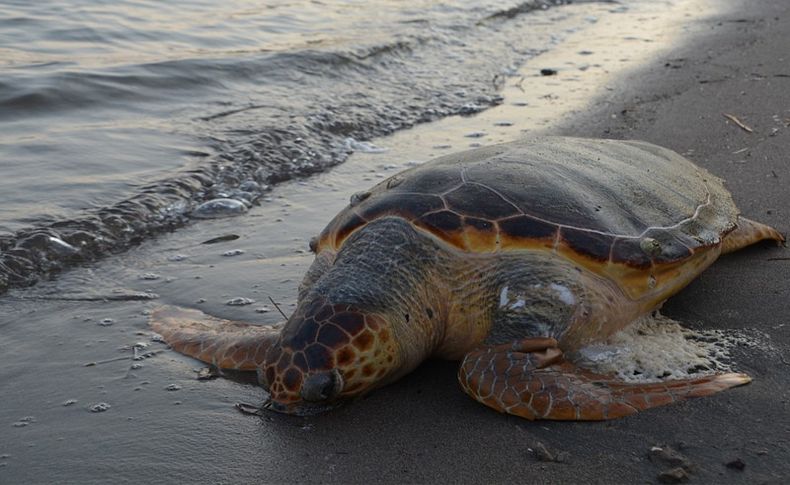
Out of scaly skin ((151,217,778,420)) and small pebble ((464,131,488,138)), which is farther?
small pebble ((464,131,488,138))

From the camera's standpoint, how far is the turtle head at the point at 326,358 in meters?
2.79

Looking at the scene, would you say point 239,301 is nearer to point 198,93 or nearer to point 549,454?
point 549,454

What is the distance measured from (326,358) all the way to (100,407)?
0.81 m

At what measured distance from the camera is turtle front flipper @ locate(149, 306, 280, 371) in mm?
3189

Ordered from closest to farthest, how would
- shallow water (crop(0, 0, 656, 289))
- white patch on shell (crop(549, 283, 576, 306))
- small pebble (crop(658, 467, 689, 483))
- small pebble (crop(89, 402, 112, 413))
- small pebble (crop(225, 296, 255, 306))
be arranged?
small pebble (crop(658, 467, 689, 483)) → small pebble (crop(89, 402, 112, 413)) → white patch on shell (crop(549, 283, 576, 306)) → small pebble (crop(225, 296, 255, 306)) → shallow water (crop(0, 0, 656, 289))

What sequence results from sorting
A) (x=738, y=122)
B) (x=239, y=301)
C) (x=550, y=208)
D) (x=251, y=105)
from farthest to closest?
(x=251, y=105)
(x=738, y=122)
(x=239, y=301)
(x=550, y=208)

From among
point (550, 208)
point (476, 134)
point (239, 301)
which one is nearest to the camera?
point (550, 208)

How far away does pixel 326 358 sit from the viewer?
9.13ft

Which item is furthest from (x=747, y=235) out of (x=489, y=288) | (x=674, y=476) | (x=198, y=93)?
(x=198, y=93)

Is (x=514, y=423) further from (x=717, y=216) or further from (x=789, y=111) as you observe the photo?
(x=789, y=111)

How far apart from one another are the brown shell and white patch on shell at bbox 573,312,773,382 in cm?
27

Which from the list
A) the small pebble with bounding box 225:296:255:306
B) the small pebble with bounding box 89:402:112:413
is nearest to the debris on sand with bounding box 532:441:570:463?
the small pebble with bounding box 89:402:112:413

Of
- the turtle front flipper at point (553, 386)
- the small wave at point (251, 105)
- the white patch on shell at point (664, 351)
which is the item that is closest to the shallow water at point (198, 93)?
the small wave at point (251, 105)

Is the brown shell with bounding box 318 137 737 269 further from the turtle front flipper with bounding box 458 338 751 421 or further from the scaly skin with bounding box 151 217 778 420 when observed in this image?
the turtle front flipper with bounding box 458 338 751 421
